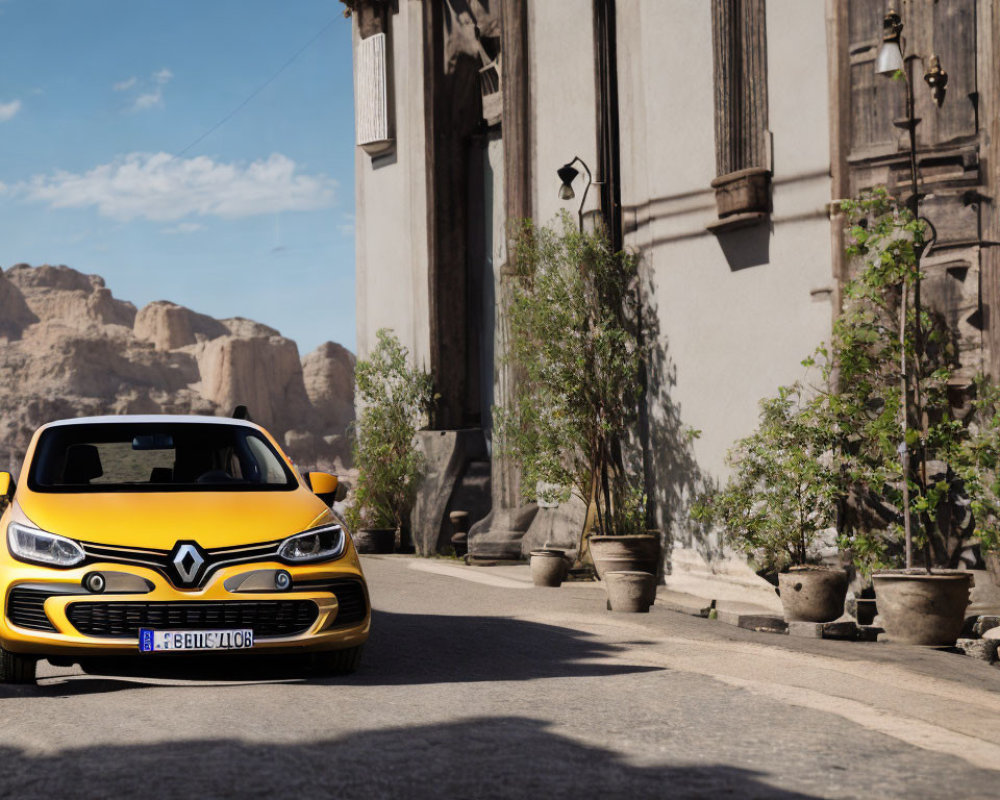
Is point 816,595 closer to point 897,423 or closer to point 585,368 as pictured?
point 897,423

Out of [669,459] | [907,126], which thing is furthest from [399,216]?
[907,126]

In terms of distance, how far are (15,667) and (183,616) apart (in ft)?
3.47

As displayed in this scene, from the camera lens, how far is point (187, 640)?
6.87 m

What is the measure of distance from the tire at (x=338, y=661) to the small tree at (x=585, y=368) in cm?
812

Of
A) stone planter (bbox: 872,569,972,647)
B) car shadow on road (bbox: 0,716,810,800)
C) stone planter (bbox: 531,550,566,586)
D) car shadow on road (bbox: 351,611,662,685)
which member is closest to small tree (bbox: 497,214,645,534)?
stone planter (bbox: 531,550,566,586)

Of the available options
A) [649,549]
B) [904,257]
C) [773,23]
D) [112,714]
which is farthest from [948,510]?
[112,714]

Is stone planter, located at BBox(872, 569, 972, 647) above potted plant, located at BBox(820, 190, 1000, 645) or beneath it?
beneath

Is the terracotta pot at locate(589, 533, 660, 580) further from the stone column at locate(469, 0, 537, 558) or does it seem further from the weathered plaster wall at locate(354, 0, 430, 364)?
the weathered plaster wall at locate(354, 0, 430, 364)

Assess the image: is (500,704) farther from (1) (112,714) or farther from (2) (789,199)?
(2) (789,199)

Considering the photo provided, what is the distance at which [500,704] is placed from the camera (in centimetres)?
647

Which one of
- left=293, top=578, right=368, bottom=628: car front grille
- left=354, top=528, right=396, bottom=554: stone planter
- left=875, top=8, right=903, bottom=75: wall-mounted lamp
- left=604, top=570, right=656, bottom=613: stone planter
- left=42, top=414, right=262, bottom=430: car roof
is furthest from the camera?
left=354, top=528, right=396, bottom=554: stone planter

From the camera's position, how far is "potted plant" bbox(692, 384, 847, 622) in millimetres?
11117

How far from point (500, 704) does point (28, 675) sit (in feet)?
9.00

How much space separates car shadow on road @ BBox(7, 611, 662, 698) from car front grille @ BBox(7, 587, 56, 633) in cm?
41
